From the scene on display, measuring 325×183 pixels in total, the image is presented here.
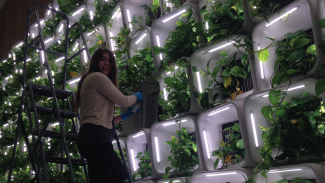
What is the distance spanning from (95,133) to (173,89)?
61cm

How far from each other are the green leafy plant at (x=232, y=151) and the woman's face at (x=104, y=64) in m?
0.77

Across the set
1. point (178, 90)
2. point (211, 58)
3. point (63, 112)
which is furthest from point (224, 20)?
point (63, 112)

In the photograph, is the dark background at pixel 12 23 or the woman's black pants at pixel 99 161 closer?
the woman's black pants at pixel 99 161

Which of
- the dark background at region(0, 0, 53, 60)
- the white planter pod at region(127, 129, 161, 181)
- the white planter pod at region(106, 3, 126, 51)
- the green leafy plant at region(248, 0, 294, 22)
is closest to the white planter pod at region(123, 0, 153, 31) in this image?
the white planter pod at region(106, 3, 126, 51)

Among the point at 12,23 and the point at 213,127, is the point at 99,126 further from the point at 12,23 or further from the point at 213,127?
the point at 12,23

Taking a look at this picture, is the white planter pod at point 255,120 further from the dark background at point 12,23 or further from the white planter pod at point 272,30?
the dark background at point 12,23

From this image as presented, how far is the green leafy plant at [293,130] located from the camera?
3.89 feet

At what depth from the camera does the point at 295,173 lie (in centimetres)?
128

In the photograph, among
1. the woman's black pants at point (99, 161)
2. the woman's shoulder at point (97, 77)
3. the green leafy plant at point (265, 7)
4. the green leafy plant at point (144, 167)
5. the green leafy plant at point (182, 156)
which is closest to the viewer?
the green leafy plant at point (265, 7)

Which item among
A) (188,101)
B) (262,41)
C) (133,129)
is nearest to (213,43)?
(262,41)

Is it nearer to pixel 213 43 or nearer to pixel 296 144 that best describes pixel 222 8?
pixel 213 43

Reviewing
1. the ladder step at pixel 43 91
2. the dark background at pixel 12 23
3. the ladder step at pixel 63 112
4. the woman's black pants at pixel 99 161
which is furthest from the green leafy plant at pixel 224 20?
the dark background at pixel 12 23

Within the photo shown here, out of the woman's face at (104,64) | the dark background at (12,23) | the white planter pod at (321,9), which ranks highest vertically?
the dark background at (12,23)

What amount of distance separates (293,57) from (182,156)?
0.89m
